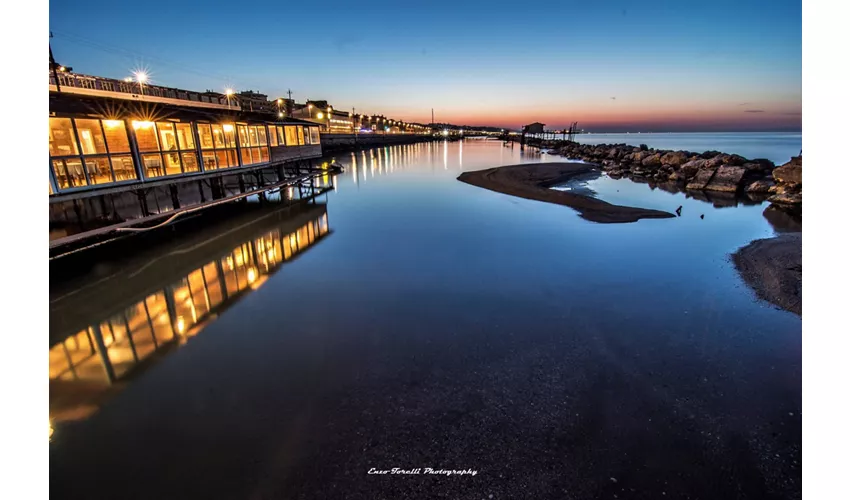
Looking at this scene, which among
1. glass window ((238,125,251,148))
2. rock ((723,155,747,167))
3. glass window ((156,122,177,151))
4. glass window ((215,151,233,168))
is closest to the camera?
glass window ((156,122,177,151))

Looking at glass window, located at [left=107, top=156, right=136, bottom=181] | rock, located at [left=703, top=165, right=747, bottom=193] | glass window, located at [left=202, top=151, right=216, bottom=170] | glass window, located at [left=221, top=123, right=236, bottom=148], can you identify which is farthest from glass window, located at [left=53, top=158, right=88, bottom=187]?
rock, located at [left=703, top=165, right=747, bottom=193]

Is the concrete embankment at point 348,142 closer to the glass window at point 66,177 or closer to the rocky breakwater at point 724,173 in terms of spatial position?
the rocky breakwater at point 724,173

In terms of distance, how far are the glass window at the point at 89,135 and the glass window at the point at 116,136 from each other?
261 mm

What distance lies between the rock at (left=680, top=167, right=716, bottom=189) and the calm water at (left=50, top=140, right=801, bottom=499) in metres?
25.8

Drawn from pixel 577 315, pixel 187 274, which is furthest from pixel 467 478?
pixel 187 274

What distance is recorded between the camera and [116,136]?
46.2 feet

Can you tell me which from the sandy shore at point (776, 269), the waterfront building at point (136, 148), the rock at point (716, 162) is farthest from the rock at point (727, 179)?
the waterfront building at point (136, 148)

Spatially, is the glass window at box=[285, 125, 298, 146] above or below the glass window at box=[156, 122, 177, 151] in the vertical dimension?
→ above

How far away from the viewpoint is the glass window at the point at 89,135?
522 inches

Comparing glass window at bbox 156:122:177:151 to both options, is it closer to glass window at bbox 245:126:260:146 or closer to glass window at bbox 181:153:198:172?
glass window at bbox 181:153:198:172

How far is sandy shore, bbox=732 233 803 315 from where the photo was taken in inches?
427

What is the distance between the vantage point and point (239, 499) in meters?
4.95

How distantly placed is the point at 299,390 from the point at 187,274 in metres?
10.2
